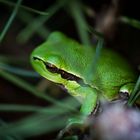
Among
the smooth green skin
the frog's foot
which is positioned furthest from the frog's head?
the frog's foot

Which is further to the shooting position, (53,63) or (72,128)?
(53,63)

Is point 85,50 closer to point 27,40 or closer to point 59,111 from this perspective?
point 59,111

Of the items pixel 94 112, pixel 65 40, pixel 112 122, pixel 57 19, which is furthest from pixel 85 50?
pixel 112 122

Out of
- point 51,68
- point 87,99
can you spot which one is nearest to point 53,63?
point 51,68

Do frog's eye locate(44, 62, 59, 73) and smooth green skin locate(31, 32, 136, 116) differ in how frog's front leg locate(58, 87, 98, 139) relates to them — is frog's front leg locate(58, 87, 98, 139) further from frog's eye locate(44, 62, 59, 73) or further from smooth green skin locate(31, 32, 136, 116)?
frog's eye locate(44, 62, 59, 73)

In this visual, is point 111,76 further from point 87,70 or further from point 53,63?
point 53,63

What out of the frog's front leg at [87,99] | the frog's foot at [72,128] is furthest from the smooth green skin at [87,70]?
the frog's foot at [72,128]

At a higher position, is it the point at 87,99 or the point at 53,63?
the point at 53,63
